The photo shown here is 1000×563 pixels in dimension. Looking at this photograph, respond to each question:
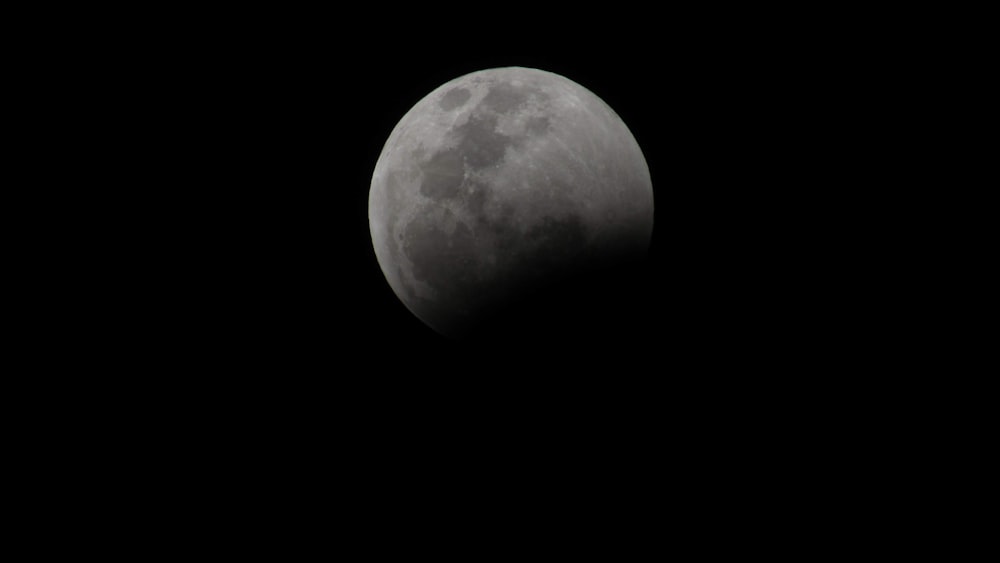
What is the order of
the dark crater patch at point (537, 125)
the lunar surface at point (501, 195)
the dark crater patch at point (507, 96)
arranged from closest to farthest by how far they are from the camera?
1. the lunar surface at point (501, 195)
2. the dark crater patch at point (537, 125)
3. the dark crater patch at point (507, 96)

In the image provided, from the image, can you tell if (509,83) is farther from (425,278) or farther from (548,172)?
(425,278)

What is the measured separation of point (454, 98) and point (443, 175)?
661 millimetres

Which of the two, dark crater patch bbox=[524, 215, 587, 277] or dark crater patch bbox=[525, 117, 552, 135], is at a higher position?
dark crater patch bbox=[525, 117, 552, 135]

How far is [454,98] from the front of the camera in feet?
16.3

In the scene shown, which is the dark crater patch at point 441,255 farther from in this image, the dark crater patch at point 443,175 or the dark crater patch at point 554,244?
the dark crater patch at point 554,244

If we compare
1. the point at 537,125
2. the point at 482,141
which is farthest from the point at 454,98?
the point at 537,125

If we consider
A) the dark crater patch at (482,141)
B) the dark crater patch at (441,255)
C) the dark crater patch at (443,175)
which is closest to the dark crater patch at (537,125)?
the dark crater patch at (482,141)

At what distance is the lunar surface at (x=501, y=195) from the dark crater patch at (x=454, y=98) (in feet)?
0.04

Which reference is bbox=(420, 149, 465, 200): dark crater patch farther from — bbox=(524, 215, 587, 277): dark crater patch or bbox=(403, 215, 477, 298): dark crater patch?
bbox=(524, 215, 587, 277): dark crater patch

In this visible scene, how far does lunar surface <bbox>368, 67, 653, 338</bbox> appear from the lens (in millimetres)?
4594

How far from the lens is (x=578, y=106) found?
16.3 ft

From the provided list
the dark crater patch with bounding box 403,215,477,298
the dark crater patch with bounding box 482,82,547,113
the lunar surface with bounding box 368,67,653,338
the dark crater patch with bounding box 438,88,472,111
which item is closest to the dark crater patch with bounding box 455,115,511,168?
the lunar surface with bounding box 368,67,653,338

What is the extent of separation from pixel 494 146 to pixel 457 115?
1.33 feet

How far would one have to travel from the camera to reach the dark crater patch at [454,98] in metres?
4.92
